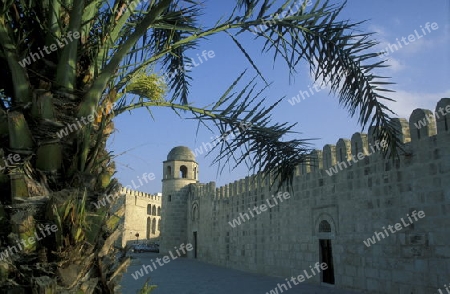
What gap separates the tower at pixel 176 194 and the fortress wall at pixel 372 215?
10199mm

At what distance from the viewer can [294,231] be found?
1101 centimetres

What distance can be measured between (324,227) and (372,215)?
1913mm

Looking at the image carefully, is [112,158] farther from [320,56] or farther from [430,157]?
[430,157]

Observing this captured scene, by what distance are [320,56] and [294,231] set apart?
28.8 feet

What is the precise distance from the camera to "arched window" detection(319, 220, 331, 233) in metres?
9.55

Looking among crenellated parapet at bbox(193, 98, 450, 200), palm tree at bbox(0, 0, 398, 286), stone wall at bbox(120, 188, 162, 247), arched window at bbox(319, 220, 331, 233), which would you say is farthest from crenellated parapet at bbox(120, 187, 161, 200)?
palm tree at bbox(0, 0, 398, 286)

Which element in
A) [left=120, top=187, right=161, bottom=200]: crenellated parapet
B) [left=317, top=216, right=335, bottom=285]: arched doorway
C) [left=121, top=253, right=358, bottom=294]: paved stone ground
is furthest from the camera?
[left=120, top=187, right=161, bottom=200]: crenellated parapet

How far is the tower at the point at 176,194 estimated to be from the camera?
22766 millimetres

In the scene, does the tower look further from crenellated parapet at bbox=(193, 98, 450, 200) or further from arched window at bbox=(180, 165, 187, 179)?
crenellated parapet at bbox=(193, 98, 450, 200)

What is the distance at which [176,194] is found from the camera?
2297 centimetres

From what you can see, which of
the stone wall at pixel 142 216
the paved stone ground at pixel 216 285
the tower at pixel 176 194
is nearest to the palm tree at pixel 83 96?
the paved stone ground at pixel 216 285

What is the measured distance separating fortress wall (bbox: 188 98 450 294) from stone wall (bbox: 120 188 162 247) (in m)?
19.8

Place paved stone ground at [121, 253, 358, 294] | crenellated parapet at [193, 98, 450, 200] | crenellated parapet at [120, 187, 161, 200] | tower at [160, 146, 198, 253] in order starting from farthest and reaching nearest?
crenellated parapet at [120, 187, 161, 200] → tower at [160, 146, 198, 253] → paved stone ground at [121, 253, 358, 294] → crenellated parapet at [193, 98, 450, 200]

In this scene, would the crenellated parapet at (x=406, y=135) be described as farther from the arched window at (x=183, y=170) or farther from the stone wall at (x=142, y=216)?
the stone wall at (x=142, y=216)
